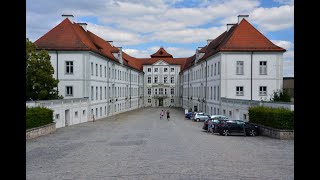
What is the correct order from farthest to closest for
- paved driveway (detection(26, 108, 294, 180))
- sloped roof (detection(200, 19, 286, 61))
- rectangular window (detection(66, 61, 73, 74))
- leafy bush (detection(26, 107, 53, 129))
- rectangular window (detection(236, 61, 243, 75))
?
rectangular window (detection(66, 61, 73, 74)) → rectangular window (detection(236, 61, 243, 75)) → sloped roof (detection(200, 19, 286, 61)) → leafy bush (detection(26, 107, 53, 129)) → paved driveway (detection(26, 108, 294, 180))

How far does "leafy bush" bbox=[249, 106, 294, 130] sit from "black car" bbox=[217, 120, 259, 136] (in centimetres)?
109

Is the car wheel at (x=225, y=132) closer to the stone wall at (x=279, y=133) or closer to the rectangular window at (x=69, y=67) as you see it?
the stone wall at (x=279, y=133)

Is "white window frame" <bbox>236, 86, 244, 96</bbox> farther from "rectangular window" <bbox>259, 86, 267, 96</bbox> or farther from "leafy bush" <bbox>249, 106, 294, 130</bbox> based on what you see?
"leafy bush" <bbox>249, 106, 294, 130</bbox>

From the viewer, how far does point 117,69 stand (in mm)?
66375

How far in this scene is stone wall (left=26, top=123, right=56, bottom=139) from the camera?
24.7 metres

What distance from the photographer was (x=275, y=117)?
24984mm

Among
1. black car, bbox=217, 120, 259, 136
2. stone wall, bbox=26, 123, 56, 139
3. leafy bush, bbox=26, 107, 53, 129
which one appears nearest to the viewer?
stone wall, bbox=26, 123, 56, 139

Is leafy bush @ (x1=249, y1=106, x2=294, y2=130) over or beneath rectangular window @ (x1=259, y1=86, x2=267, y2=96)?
beneath

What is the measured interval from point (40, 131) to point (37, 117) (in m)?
1.12

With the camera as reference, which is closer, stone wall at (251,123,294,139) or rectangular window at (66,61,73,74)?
stone wall at (251,123,294,139)

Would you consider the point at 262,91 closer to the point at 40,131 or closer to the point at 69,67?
the point at 69,67

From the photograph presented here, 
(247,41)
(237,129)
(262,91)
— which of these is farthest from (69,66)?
(237,129)

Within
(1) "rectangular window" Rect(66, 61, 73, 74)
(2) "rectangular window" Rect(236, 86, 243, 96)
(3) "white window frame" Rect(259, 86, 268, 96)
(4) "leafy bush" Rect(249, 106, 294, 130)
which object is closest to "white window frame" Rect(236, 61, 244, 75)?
(2) "rectangular window" Rect(236, 86, 243, 96)
